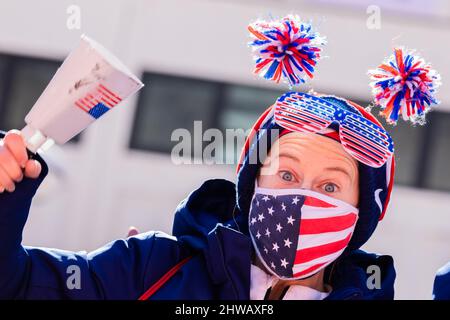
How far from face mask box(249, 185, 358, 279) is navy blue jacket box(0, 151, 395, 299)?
7 cm

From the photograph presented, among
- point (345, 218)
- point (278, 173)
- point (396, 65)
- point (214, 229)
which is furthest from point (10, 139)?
point (396, 65)

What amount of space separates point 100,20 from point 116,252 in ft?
16.9

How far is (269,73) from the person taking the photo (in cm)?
278

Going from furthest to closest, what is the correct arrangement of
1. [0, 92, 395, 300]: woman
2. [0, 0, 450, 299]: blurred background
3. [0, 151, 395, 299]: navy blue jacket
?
[0, 0, 450, 299]: blurred background < [0, 92, 395, 300]: woman < [0, 151, 395, 299]: navy blue jacket

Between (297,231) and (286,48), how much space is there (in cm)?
63

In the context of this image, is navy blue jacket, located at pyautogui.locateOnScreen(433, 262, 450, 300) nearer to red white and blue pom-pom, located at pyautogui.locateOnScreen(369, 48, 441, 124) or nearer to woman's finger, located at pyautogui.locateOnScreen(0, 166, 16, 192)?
red white and blue pom-pom, located at pyautogui.locateOnScreen(369, 48, 441, 124)

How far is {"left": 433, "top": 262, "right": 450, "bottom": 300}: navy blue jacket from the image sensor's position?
248 centimetres

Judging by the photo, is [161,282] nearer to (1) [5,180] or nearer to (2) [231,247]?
(2) [231,247]

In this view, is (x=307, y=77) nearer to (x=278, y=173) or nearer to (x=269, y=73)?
(x=269, y=73)

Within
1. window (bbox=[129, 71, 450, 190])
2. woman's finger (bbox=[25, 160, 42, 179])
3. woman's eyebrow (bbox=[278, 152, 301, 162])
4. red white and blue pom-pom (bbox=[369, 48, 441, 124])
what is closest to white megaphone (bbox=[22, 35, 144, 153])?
woman's finger (bbox=[25, 160, 42, 179])

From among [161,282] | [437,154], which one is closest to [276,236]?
[161,282]

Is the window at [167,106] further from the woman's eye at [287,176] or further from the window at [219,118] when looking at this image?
the woman's eye at [287,176]

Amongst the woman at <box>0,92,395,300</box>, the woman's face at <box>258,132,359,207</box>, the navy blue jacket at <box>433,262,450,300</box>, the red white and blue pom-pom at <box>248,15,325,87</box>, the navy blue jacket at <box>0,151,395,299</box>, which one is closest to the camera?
the navy blue jacket at <box>0,151,395,299</box>

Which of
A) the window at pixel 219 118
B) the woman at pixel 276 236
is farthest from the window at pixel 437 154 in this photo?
the woman at pixel 276 236
